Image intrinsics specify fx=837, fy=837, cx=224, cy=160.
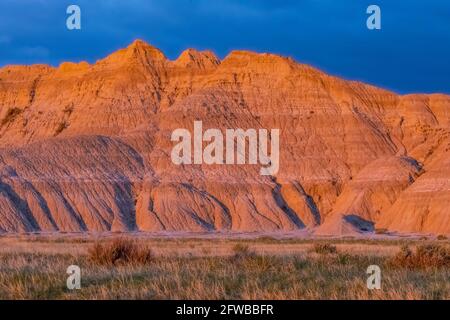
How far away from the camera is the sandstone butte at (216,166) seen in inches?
3474

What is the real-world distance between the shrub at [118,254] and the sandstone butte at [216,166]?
60.2 m

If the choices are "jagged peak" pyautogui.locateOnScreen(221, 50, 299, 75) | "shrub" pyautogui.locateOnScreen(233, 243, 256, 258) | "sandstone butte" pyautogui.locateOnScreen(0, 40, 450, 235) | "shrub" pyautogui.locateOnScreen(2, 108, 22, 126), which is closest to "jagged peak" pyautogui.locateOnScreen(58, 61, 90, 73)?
"sandstone butte" pyautogui.locateOnScreen(0, 40, 450, 235)

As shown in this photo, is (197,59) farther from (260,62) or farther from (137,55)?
(260,62)

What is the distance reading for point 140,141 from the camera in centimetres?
10375

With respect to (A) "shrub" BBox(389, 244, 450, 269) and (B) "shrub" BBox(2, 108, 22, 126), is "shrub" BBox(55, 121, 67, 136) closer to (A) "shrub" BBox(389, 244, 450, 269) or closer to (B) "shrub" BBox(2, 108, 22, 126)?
(B) "shrub" BBox(2, 108, 22, 126)

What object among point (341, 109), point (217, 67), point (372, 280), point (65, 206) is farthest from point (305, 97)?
point (372, 280)

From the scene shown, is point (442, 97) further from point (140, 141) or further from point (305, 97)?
point (140, 141)

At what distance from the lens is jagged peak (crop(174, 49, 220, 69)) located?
124 m

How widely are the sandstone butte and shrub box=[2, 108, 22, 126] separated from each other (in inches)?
14.0

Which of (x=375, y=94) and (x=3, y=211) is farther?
(x=375, y=94)

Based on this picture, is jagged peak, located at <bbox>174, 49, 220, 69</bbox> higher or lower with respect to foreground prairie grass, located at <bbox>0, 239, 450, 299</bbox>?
higher

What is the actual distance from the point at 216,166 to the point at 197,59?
3206cm
